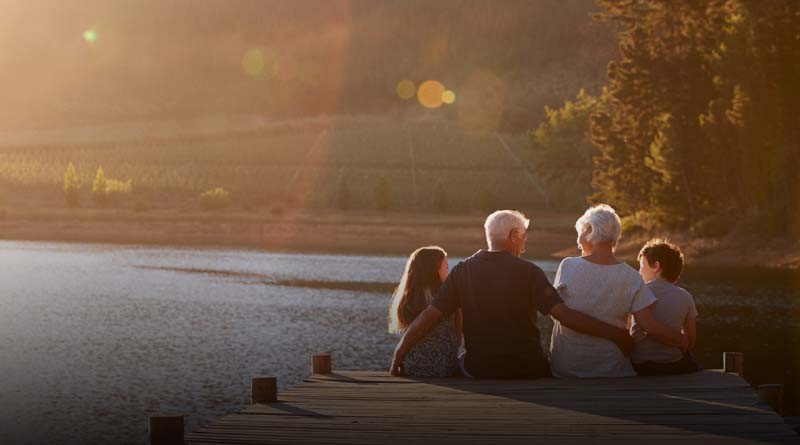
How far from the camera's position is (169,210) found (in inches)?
4156

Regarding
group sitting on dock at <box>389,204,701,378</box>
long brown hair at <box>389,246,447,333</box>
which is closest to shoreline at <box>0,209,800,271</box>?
group sitting on dock at <box>389,204,701,378</box>

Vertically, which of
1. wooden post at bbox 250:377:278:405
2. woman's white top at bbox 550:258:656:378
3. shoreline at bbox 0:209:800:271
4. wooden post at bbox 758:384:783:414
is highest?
shoreline at bbox 0:209:800:271

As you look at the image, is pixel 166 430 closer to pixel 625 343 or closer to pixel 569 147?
pixel 625 343

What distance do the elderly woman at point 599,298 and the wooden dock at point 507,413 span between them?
212 mm

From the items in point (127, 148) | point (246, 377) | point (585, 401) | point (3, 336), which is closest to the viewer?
point (585, 401)

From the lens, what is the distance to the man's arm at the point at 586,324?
8.11 m

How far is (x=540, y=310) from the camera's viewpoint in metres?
8.06

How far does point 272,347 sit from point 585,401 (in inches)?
629

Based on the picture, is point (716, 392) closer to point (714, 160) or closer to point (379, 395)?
point (379, 395)

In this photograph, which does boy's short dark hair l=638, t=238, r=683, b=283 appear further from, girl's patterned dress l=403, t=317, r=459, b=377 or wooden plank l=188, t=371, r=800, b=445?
girl's patterned dress l=403, t=317, r=459, b=377

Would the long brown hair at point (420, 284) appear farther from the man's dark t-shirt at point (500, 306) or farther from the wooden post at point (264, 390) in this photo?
the wooden post at point (264, 390)

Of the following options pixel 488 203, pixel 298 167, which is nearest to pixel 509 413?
pixel 488 203

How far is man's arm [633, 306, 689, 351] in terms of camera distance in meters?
8.35

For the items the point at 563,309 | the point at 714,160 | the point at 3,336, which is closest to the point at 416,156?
the point at 714,160
